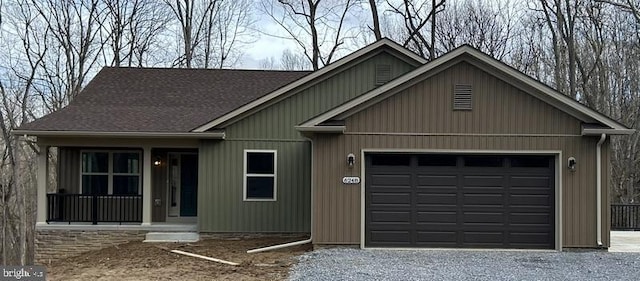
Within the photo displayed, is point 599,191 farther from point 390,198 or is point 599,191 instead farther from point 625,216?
point 625,216

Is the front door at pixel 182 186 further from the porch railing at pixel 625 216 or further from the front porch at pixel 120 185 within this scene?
the porch railing at pixel 625 216

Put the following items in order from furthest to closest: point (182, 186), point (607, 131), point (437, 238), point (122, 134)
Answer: point (182, 186) < point (122, 134) < point (437, 238) < point (607, 131)

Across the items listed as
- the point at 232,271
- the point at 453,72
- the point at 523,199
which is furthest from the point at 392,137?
the point at 232,271

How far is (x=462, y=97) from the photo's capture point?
11.5 m

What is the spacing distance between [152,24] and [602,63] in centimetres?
2095

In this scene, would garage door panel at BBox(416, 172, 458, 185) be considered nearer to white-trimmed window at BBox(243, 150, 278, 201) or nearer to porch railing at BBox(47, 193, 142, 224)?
white-trimmed window at BBox(243, 150, 278, 201)

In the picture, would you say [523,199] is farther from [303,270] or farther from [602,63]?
[602,63]

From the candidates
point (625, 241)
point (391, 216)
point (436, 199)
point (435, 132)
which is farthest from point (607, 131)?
point (391, 216)

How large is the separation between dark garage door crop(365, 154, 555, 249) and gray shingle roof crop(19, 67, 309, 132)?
5.14 metres

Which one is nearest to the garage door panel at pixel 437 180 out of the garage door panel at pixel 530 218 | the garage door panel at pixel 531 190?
the garage door panel at pixel 531 190

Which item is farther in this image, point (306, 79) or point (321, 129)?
point (306, 79)

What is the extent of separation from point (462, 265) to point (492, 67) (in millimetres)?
4009

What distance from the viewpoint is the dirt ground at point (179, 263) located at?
9320 mm

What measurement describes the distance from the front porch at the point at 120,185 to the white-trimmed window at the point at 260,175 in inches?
54.7
